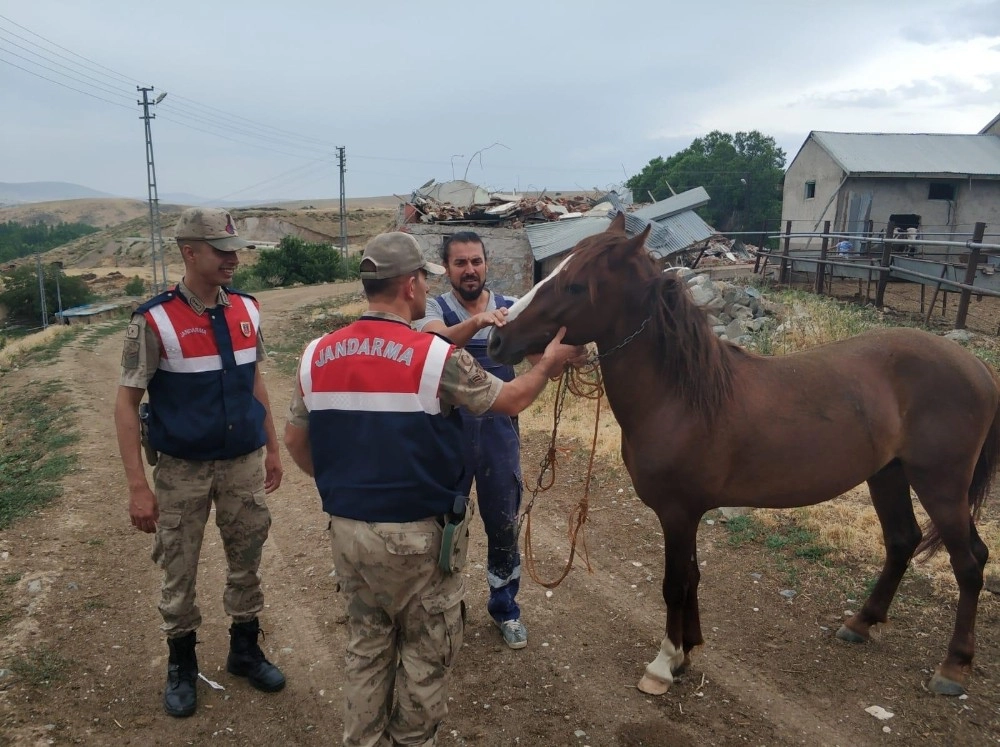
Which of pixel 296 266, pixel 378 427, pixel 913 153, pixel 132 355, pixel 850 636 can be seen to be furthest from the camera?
pixel 296 266

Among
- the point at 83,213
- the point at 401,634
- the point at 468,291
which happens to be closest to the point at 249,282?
the point at 468,291

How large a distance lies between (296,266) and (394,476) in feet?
93.2

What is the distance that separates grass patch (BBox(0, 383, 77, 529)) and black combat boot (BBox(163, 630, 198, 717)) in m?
2.98

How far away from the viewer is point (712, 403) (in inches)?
125

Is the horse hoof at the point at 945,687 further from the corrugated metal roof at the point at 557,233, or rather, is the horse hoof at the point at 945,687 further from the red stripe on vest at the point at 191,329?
the corrugated metal roof at the point at 557,233

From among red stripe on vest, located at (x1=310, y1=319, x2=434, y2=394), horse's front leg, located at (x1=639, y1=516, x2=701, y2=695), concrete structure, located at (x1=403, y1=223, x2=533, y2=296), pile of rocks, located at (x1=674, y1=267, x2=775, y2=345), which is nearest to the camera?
red stripe on vest, located at (x1=310, y1=319, x2=434, y2=394)

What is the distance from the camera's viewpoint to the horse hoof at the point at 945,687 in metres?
3.23

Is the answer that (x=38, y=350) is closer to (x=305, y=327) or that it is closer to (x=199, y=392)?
(x=305, y=327)

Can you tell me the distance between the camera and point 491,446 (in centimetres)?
357

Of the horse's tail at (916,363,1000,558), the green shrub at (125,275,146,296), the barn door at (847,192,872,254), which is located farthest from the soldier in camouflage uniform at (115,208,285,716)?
the green shrub at (125,275,146,296)

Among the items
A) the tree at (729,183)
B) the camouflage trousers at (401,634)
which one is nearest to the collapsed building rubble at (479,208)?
the camouflage trousers at (401,634)

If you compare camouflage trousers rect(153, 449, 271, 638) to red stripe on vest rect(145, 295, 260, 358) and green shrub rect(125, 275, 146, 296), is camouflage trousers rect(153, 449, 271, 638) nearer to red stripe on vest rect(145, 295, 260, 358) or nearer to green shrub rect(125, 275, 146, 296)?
red stripe on vest rect(145, 295, 260, 358)

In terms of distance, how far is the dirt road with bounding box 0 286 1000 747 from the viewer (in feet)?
10.0

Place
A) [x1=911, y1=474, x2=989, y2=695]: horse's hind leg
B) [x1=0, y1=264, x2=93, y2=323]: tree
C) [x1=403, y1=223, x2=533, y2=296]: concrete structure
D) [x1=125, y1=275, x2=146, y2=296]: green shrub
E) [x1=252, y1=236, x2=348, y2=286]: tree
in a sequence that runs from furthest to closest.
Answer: [x1=125, y1=275, x2=146, y2=296]: green shrub < [x1=252, y1=236, x2=348, y2=286]: tree < [x1=0, y1=264, x2=93, y2=323]: tree < [x1=403, y1=223, x2=533, y2=296]: concrete structure < [x1=911, y1=474, x2=989, y2=695]: horse's hind leg
